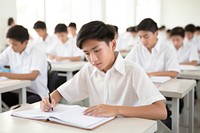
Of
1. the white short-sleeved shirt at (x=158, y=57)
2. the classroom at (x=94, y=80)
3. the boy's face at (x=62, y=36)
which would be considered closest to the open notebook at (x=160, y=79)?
the classroom at (x=94, y=80)

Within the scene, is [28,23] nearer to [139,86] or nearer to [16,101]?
[16,101]

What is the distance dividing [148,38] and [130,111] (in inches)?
61.6

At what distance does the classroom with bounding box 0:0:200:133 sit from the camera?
1413 millimetres

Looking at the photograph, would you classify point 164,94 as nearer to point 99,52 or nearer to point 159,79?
point 159,79

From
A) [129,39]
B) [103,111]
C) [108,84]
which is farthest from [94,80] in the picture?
[129,39]

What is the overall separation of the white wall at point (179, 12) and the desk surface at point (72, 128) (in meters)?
10.2

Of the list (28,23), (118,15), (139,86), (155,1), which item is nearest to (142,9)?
(155,1)

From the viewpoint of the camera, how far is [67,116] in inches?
55.8

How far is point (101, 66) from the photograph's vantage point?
5.13 feet

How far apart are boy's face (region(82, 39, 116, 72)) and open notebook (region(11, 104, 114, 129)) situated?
26 centimetres

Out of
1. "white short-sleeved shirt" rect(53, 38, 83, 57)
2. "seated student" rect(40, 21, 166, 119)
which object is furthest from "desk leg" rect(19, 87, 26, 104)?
"white short-sleeved shirt" rect(53, 38, 83, 57)

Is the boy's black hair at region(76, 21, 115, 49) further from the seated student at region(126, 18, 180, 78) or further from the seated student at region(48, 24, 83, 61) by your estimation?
the seated student at region(48, 24, 83, 61)

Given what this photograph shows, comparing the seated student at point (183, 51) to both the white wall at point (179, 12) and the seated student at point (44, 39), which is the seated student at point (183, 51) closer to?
the seated student at point (44, 39)

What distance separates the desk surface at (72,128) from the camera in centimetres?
128
